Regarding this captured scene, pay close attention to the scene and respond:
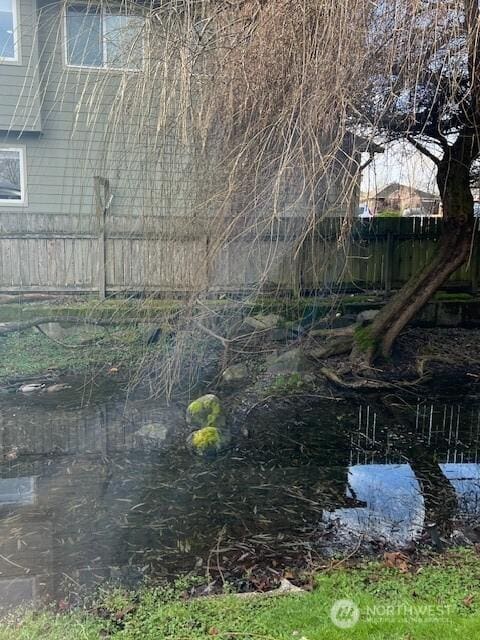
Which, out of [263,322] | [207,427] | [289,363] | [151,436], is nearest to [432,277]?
[289,363]

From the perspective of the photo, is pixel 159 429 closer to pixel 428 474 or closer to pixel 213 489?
pixel 213 489

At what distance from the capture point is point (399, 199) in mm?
4711

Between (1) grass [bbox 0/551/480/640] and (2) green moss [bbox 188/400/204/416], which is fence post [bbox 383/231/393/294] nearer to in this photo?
(2) green moss [bbox 188/400/204/416]

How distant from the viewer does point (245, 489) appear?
4172 millimetres

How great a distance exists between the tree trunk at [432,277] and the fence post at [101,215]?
12.0ft

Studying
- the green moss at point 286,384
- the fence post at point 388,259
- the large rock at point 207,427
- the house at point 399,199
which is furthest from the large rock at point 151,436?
the fence post at point 388,259

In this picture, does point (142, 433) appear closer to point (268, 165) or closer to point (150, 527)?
point (150, 527)

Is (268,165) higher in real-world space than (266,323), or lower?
higher

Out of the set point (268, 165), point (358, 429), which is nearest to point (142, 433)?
point (358, 429)

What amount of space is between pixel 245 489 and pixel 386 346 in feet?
12.6

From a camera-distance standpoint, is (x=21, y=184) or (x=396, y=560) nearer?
(x=396, y=560)

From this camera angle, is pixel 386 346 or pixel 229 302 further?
pixel 386 346

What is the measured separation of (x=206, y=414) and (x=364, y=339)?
2886 millimetres

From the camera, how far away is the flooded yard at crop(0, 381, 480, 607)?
3.27 meters
